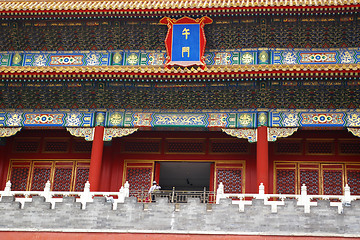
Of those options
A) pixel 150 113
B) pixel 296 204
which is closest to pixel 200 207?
pixel 296 204

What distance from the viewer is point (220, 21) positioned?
19141 mm

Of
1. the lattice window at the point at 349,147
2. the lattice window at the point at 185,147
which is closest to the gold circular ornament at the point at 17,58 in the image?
the lattice window at the point at 185,147

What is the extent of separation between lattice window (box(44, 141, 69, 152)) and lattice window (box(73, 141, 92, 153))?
0.31 metres

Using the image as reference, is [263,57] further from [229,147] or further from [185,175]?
[185,175]

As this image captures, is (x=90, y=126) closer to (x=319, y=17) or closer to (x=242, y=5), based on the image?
(x=242, y=5)

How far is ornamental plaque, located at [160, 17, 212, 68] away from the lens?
1864 centimetres

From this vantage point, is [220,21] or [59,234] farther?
[220,21]

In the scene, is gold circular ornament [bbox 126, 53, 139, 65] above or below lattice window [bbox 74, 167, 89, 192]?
above

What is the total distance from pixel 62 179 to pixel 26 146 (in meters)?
1.93

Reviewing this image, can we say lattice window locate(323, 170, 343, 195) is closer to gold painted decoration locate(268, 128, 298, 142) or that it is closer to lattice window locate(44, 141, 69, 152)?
gold painted decoration locate(268, 128, 298, 142)

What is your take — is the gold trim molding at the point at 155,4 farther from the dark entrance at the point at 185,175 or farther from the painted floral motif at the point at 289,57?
the dark entrance at the point at 185,175

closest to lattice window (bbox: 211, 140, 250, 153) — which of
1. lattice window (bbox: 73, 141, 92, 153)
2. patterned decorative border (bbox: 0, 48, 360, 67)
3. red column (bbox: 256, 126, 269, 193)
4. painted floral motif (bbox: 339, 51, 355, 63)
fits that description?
red column (bbox: 256, 126, 269, 193)

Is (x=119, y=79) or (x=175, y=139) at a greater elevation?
(x=119, y=79)

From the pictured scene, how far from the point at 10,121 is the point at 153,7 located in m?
6.05
